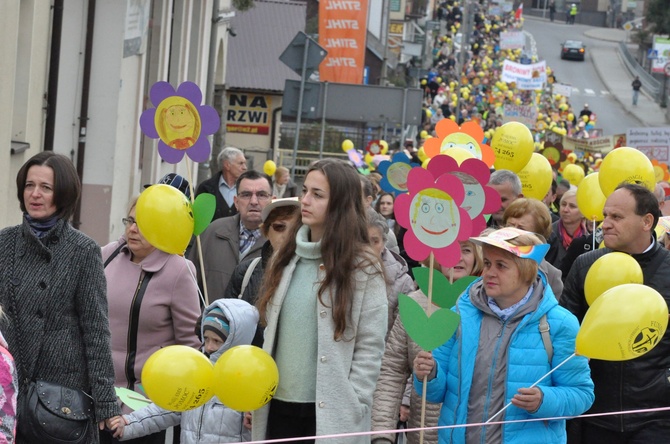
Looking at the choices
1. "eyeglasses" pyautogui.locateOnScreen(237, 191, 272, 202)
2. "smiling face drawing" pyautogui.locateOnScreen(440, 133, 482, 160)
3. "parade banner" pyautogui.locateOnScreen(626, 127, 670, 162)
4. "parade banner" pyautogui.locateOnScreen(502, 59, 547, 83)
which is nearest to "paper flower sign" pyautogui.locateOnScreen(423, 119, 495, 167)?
"smiling face drawing" pyautogui.locateOnScreen(440, 133, 482, 160)

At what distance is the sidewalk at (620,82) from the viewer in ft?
216

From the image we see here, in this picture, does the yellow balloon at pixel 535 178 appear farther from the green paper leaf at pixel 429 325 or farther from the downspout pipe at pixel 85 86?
the downspout pipe at pixel 85 86

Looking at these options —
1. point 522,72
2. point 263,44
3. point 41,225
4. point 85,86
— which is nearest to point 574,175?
point 85,86

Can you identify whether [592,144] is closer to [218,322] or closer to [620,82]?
[218,322]

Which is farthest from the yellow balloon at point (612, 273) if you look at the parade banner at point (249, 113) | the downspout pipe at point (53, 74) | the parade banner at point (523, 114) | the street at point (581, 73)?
the street at point (581, 73)

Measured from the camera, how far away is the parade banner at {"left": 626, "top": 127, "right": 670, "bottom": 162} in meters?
17.7

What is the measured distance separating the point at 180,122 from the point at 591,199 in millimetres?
3070

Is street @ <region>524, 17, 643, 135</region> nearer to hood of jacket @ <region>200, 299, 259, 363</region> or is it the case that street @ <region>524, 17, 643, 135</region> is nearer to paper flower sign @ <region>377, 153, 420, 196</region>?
paper flower sign @ <region>377, 153, 420, 196</region>

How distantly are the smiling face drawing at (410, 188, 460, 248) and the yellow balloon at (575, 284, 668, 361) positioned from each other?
2.40 feet

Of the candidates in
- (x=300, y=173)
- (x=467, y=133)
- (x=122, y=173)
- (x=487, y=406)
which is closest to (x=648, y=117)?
(x=300, y=173)

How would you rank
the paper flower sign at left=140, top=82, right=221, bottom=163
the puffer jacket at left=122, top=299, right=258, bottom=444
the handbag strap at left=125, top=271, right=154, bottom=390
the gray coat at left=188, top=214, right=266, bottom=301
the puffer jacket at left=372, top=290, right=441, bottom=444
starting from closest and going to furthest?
the puffer jacket at left=122, top=299, right=258, bottom=444
the puffer jacket at left=372, top=290, right=441, bottom=444
the handbag strap at left=125, top=271, right=154, bottom=390
the paper flower sign at left=140, top=82, right=221, bottom=163
the gray coat at left=188, top=214, right=266, bottom=301

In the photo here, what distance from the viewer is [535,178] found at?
35.7 ft

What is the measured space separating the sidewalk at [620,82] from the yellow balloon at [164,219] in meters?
57.0

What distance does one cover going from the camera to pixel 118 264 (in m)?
6.73
